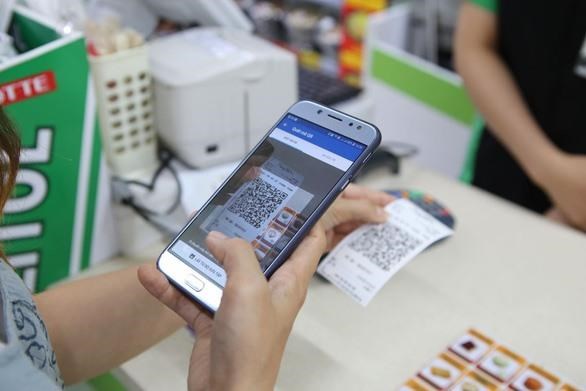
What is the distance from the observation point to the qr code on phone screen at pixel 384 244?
0.70m

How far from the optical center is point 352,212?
72cm

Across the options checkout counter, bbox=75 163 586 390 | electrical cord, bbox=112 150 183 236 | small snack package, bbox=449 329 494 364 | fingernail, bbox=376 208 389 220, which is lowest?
checkout counter, bbox=75 163 586 390

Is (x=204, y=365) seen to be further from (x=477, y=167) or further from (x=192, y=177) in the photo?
(x=477, y=167)

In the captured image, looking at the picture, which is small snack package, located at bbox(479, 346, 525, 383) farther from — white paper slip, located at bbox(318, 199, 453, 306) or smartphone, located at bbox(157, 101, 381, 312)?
smartphone, located at bbox(157, 101, 381, 312)

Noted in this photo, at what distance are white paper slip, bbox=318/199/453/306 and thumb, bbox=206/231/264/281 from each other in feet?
0.72

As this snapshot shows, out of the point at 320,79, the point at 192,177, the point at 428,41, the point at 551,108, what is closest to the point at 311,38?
the point at 428,41

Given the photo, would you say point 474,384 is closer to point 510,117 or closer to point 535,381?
point 535,381

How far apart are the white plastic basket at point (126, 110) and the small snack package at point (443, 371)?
1.59ft

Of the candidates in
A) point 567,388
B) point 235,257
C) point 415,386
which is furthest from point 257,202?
point 567,388

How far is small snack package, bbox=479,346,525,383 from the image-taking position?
63cm

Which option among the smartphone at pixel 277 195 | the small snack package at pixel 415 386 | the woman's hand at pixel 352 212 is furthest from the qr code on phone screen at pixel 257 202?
the small snack package at pixel 415 386

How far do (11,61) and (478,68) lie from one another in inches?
30.1

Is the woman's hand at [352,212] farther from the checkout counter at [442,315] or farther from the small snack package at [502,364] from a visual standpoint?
the small snack package at [502,364]

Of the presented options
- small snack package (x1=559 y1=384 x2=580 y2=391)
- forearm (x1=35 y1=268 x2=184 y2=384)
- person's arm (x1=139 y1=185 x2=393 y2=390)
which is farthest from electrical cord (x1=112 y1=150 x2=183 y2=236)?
small snack package (x1=559 y1=384 x2=580 y2=391)
